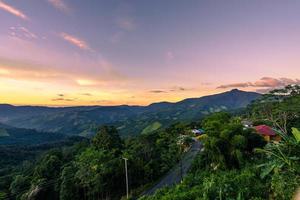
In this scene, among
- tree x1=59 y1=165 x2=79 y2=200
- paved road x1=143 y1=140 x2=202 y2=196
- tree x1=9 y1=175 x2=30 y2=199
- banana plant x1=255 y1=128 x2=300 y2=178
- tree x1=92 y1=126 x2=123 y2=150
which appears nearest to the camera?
banana plant x1=255 y1=128 x2=300 y2=178

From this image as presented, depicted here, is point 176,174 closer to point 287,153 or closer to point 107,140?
point 107,140

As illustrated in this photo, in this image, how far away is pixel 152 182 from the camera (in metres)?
36.6

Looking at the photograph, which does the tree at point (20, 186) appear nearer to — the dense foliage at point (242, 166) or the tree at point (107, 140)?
the tree at point (107, 140)

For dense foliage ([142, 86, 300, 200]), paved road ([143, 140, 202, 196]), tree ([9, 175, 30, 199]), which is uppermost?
dense foliage ([142, 86, 300, 200])

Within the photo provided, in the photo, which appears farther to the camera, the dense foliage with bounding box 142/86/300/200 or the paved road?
the paved road

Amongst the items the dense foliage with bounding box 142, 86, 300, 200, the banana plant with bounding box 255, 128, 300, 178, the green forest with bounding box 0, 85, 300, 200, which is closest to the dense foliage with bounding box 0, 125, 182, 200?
the green forest with bounding box 0, 85, 300, 200

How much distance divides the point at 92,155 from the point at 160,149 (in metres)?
13.6

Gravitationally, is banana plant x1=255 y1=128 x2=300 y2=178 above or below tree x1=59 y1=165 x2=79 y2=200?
above

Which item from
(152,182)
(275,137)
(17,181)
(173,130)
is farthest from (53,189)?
(275,137)

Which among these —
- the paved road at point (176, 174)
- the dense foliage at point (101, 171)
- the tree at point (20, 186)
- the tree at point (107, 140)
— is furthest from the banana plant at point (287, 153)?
the tree at point (20, 186)

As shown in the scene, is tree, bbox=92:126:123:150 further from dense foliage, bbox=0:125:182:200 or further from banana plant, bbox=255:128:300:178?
banana plant, bbox=255:128:300:178

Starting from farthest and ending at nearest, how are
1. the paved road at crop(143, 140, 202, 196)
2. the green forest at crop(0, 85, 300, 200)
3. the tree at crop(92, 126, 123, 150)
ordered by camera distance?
1. the tree at crop(92, 126, 123, 150)
2. the paved road at crop(143, 140, 202, 196)
3. the green forest at crop(0, 85, 300, 200)

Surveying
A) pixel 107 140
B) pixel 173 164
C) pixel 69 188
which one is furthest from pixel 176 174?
pixel 69 188

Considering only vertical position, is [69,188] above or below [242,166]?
below
